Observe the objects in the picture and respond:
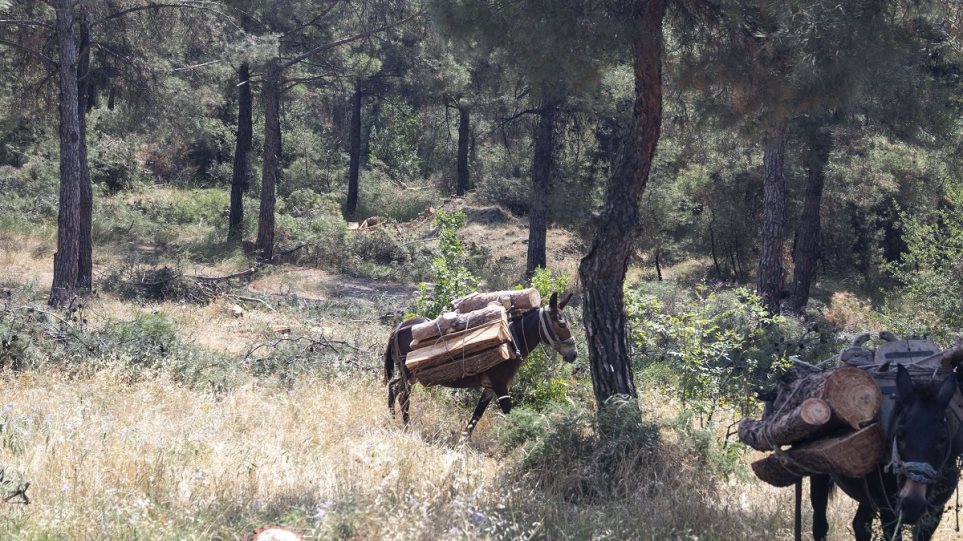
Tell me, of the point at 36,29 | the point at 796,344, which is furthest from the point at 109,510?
the point at 36,29

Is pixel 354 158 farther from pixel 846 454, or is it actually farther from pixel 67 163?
pixel 846 454

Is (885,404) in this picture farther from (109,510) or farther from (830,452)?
(109,510)

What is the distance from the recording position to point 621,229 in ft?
25.0

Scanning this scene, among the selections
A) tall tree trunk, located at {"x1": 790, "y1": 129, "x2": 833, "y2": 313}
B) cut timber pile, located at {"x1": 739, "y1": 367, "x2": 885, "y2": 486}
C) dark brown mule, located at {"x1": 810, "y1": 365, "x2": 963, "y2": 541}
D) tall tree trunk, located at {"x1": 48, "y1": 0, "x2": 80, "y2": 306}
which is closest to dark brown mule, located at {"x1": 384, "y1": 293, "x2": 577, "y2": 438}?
cut timber pile, located at {"x1": 739, "y1": 367, "x2": 885, "y2": 486}

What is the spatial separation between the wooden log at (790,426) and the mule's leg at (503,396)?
2.91 metres

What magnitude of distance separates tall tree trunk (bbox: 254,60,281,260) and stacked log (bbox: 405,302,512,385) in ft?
57.2

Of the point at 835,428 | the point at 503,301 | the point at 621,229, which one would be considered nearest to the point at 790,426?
the point at 835,428

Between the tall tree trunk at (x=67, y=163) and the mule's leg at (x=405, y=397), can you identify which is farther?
the tall tree trunk at (x=67, y=163)

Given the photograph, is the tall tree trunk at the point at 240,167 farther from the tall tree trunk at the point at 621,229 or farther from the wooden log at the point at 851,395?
the wooden log at the point at 851,395

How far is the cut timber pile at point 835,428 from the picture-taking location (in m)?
4.89

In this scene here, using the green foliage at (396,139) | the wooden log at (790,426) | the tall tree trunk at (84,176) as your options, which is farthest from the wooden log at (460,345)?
the green foliage at (396,139)

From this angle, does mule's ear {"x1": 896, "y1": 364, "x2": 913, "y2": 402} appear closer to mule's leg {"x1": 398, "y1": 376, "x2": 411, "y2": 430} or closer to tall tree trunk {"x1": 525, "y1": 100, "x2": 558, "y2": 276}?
mule's leg {"x1": 398, "y1": 376, "x2": 411, "y2": 430}

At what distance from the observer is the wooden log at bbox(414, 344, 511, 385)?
8.06 metres

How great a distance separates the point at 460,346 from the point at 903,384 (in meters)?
4.14
